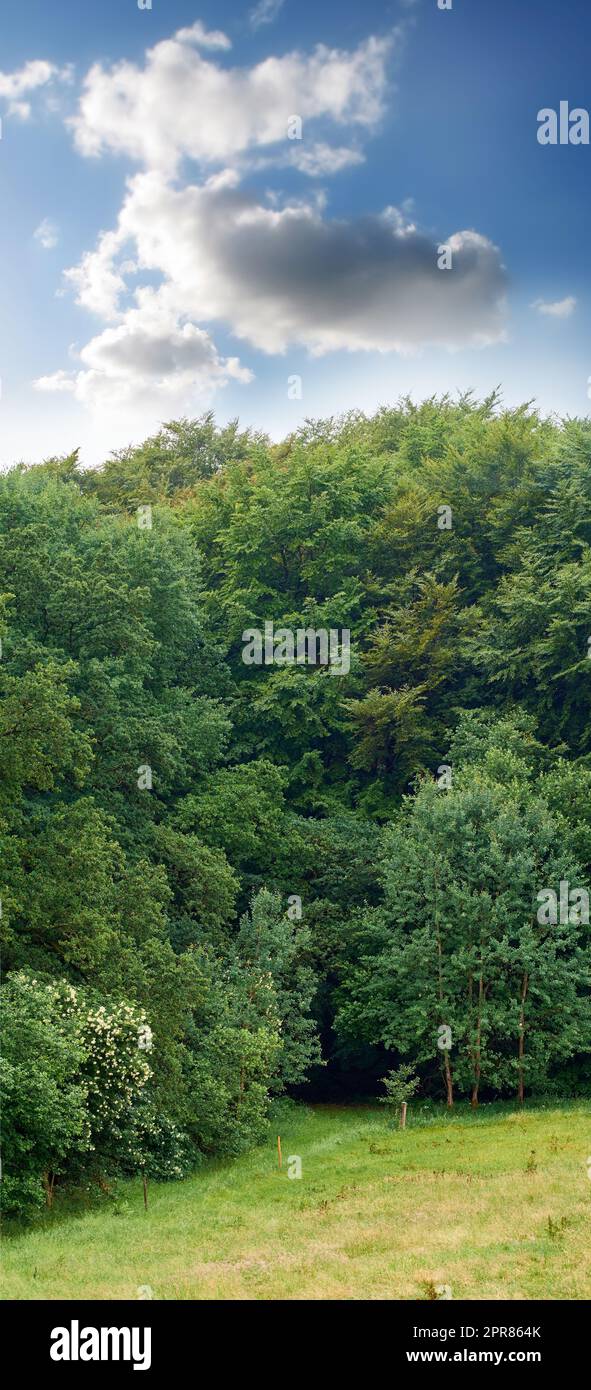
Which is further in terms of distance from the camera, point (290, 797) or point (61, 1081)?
point (290, 797)

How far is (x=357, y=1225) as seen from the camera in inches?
848

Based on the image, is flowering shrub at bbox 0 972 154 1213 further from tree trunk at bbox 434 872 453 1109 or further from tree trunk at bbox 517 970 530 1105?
tree trunk at bbox 517 970 530 1105

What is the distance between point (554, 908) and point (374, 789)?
1085 cm

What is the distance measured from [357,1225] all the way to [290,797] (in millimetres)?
25011

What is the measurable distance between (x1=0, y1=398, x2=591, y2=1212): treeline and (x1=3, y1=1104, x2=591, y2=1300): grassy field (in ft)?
6.53

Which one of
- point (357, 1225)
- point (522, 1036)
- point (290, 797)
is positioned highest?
point (290, 797)

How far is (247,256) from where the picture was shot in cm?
4684

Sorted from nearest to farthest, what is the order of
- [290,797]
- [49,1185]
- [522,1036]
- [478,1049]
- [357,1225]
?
[357,1225] → [49,1185] → [478,1049] → [522,1036] → [290,797]

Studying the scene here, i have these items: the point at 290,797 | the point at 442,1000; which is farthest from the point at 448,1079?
the point at 290,797

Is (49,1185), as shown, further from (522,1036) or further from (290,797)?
(290,797)

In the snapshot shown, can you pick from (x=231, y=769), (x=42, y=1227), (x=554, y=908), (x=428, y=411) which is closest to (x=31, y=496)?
(x=231, y=769)

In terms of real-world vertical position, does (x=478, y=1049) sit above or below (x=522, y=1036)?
below

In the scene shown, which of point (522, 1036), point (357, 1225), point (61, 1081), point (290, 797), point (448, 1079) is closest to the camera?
point (357, 1225)
